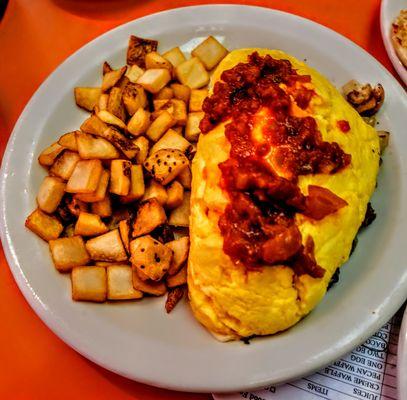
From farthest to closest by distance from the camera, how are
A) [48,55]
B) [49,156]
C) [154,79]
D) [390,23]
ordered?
[48,55]
[390,23]
[154,79]
[49,156]

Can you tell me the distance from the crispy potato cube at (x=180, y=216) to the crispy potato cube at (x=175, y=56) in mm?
816

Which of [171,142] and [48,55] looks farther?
[48,55]

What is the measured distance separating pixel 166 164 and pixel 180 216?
232 millimetres

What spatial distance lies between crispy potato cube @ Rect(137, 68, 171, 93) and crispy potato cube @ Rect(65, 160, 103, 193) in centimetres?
51

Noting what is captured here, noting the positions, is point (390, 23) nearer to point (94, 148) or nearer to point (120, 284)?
point (94, 148)

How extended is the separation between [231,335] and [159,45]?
1594 mm

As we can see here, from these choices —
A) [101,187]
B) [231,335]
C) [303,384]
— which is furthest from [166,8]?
[303,384]

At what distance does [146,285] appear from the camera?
6.35 ft

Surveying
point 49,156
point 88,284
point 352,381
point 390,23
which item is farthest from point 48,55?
point 352,381

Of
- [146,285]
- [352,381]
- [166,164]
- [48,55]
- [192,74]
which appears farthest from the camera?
[48,55]

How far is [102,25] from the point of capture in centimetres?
292


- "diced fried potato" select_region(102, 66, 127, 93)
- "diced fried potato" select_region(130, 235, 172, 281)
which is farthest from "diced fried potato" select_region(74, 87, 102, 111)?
"diced fried potato" select_region(130, 235, 172, 281)

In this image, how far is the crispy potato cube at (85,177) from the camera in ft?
6.51

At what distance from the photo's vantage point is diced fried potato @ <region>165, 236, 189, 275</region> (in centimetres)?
194
